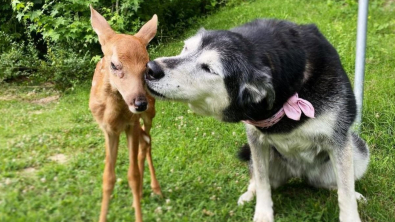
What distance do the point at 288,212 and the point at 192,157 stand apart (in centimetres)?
137

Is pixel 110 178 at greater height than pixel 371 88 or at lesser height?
greater

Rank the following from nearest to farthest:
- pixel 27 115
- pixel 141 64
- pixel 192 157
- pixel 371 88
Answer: pixel 141 64, pixel 192 157, pixel 371 88, pixel 27 115

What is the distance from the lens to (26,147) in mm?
4965

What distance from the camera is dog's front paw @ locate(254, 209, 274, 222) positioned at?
372 cm

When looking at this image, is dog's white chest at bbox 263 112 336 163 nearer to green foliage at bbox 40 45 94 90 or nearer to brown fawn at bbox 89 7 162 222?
brown fawn at bbox 89 7 162 222

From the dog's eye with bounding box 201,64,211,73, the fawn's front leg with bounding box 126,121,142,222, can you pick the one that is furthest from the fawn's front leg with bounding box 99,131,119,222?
the dog's eye with bounding box 201,64,211,73

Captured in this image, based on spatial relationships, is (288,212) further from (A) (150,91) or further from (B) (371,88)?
(B) (371,88)

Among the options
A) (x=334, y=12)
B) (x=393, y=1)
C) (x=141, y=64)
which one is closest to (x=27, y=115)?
(x=141, y=64)

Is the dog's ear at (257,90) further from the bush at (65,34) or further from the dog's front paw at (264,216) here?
the bush at (65,34)

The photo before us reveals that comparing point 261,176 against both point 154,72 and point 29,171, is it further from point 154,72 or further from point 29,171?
point 29,171

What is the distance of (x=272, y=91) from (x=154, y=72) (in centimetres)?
86

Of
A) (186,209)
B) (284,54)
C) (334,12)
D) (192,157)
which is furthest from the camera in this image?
(334,12)

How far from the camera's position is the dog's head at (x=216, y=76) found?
2.94m

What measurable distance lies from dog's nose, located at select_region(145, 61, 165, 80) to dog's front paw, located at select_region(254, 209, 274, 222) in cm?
167
